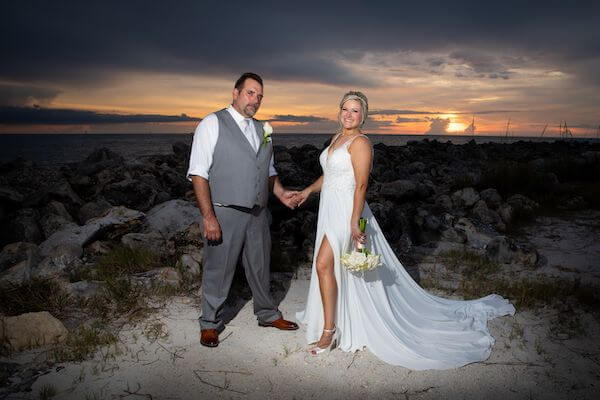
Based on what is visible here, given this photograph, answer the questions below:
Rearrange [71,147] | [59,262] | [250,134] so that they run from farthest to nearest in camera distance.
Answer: [71,147]
[59,262]
[250,134]

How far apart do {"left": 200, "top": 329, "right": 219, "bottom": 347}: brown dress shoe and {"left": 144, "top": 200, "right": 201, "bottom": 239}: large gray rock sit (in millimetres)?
→ 3499

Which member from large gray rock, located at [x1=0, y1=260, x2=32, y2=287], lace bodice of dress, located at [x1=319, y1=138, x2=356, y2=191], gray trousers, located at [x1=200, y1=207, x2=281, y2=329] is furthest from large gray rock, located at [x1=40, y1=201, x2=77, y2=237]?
lace bodice of dress, located at [x1=319, y1=138, x2=356, y2=191]

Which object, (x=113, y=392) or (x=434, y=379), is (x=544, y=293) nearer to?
(x=434, y=379)

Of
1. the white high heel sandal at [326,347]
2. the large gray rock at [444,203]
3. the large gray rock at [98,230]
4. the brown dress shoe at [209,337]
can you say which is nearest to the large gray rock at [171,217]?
the large gray rock at [98,230]

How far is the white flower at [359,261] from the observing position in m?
4.04

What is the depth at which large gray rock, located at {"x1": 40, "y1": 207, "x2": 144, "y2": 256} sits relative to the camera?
730 centimetres

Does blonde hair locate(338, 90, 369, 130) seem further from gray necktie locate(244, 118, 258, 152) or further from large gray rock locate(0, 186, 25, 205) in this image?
large gray rock locate(0, 186, 25, 205)

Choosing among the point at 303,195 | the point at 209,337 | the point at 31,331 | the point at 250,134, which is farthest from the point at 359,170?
the point at 31,331

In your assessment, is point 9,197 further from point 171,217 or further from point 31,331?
point 31,331

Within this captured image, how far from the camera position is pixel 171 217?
8.37 m

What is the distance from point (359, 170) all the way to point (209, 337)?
247 centimetres

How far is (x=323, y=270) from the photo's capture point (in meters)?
4.38

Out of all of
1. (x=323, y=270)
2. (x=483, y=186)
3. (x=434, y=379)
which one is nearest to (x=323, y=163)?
(x=323, y=270)

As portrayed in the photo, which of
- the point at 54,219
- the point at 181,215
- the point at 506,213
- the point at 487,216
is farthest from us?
the point at 506,213
